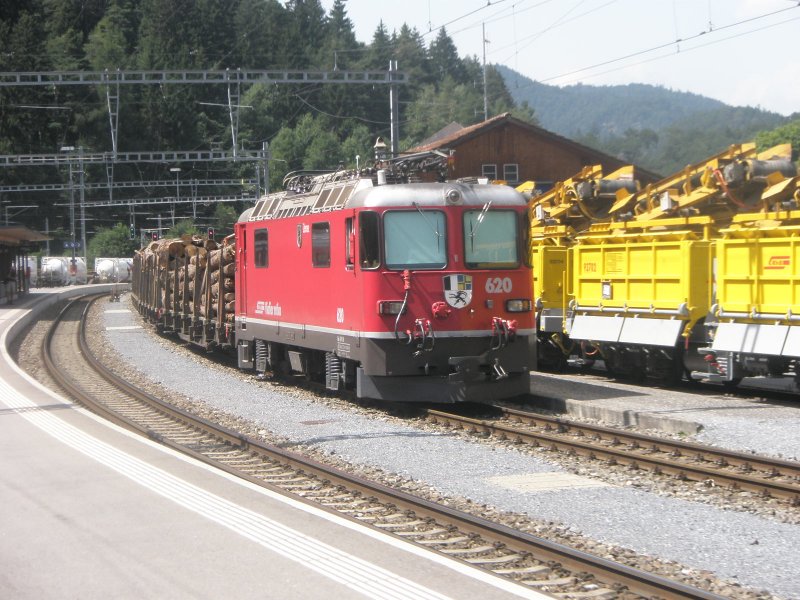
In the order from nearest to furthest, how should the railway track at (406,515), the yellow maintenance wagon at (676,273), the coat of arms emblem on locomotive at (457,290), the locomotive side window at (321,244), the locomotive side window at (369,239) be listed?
the railway track at (406,515) < the locomotive side window at (369,239) < the coat of arms emblem on locomotive at (457,290) < the yellow maintenance wagon at (676,273) < the locomotive side window at (321,244)

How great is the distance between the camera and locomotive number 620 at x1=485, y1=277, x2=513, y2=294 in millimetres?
14352

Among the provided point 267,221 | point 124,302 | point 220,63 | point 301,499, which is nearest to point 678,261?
point 267,221

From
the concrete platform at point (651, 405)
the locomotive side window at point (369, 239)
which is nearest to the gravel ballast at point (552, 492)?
the concrete platform at point (651, 405)

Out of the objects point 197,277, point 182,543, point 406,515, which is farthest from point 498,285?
point 197,277

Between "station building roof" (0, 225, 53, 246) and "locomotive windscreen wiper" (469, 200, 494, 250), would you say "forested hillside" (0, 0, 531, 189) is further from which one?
"locomotive windscreen wiper" (469, 200, 494, 250)

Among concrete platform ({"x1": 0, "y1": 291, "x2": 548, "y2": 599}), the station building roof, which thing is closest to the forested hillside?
the station building roof

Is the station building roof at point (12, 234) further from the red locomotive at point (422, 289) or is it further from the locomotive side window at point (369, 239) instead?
the locomotive side window at point (369, 239)

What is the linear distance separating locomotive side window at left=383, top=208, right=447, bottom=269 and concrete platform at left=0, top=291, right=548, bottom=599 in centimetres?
492

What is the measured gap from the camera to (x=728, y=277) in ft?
49.7

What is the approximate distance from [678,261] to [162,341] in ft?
60.1

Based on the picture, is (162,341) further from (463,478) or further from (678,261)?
(463,478)

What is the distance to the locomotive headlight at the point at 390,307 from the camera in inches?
545

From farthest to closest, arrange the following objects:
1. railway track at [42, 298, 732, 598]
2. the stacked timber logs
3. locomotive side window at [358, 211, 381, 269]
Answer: the stacked timber logs
locomotive side window at [358, 211, 381, 269]
railway track at [42, 298, 732, 598]

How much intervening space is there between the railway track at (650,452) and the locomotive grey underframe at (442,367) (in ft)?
1.20
